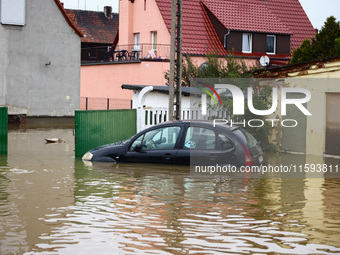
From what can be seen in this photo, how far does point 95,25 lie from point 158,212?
5332 cm

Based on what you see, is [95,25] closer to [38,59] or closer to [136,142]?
[38,59]

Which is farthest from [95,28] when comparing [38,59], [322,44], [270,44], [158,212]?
[158,212]

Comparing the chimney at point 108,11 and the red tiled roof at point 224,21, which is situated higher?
the chimney at point 108,11

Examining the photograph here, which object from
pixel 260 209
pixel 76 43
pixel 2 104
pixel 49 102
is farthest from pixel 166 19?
pixel 260 209

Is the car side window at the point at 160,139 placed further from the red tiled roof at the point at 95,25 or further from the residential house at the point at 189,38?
the red tiled roof at the point at 95,25

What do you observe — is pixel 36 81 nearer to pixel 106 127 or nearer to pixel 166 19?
pixel 166 19

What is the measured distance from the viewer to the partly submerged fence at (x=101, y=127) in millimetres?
20234

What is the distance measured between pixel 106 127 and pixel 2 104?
16.7 metres

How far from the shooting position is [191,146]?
607 inches

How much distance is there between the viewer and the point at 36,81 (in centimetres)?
3753

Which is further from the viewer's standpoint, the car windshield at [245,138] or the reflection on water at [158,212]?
the car windshield at [245,138]

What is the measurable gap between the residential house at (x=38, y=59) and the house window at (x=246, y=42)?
11351 millimetres

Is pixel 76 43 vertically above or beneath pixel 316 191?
above

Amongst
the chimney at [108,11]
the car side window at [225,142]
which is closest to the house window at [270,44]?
the chimney at [108,11]
